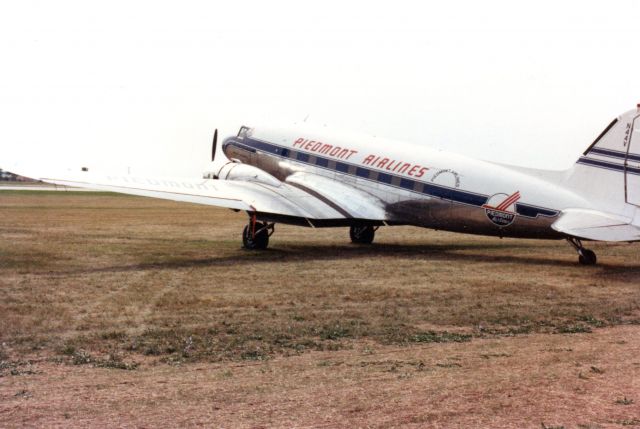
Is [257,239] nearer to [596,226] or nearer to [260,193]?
[260,193]

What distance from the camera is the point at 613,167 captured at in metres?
17.6

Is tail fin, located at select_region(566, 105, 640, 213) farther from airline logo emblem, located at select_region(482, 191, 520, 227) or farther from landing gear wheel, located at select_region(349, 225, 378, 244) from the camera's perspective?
landing gear wheel, located at select_region(349, 225, 378, 244)

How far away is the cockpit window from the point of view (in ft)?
87.5

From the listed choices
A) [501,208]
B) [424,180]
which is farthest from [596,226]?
[424,180]

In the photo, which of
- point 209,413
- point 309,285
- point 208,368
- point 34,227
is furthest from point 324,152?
point 209,413

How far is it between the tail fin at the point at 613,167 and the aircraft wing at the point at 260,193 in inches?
246

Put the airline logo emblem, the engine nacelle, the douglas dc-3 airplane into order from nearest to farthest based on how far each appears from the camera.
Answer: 1. the douglas dc-3 airplane
2. the airline logo emblem
3. the engine nacelle

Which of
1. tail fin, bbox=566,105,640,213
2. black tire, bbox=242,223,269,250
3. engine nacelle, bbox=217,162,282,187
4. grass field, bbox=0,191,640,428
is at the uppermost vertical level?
tail fin, bbox=566,105,640,213

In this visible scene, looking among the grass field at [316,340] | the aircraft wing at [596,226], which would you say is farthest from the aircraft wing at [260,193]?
the aircraft wing at [596,226]

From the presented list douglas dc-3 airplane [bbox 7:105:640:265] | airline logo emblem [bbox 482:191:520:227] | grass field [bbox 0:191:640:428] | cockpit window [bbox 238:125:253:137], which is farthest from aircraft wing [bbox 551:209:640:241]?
cockpit window [bbox 238:125:253:137]

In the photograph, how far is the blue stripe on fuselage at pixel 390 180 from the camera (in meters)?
18.8

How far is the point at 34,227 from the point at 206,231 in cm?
673

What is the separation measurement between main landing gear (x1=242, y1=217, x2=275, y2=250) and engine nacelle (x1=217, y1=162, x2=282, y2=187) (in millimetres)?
1650

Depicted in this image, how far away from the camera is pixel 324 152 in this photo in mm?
24094
